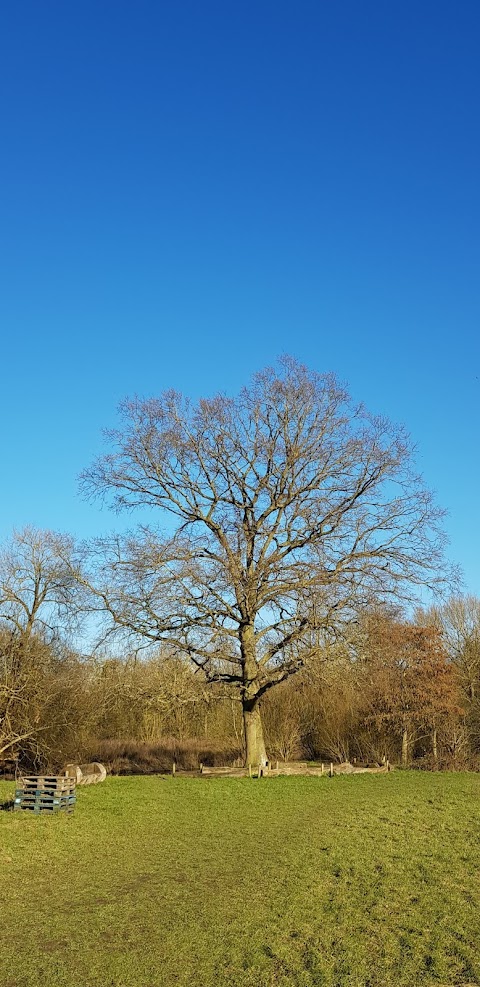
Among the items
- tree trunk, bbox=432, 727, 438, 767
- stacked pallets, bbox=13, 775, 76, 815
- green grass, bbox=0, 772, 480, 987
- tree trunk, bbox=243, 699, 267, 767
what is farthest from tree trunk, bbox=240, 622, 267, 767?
stacked pallets, bbox=13, 775, 76, 815

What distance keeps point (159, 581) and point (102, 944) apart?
615 inches

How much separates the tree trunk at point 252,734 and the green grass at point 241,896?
25.8ft

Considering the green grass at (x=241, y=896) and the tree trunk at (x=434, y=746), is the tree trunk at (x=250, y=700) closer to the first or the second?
the green grass at (x=241, y=896)

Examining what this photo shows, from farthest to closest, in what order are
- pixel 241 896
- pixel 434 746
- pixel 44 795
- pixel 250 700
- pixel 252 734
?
pixel 434 746 < pixel 252 734 < pixel 250 700 < pixel 44 795 < pixel 241 896

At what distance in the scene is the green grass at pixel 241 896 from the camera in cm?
621

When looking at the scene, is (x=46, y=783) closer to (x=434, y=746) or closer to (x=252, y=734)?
(x=252, y=734)

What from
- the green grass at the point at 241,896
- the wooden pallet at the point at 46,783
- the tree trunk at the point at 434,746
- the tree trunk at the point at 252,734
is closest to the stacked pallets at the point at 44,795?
the wooden pallet at the point at 46,783

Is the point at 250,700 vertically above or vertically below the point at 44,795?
above

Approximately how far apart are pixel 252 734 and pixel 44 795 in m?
10.6

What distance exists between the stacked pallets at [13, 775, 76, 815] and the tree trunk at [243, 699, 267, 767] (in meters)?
9.79

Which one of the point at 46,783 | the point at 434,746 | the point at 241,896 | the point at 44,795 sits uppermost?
the point at 434,746

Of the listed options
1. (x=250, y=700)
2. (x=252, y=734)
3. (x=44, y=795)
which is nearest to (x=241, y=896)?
(x=44, y=795)

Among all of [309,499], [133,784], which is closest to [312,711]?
[309,499]

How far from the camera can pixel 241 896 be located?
27.9 ft
